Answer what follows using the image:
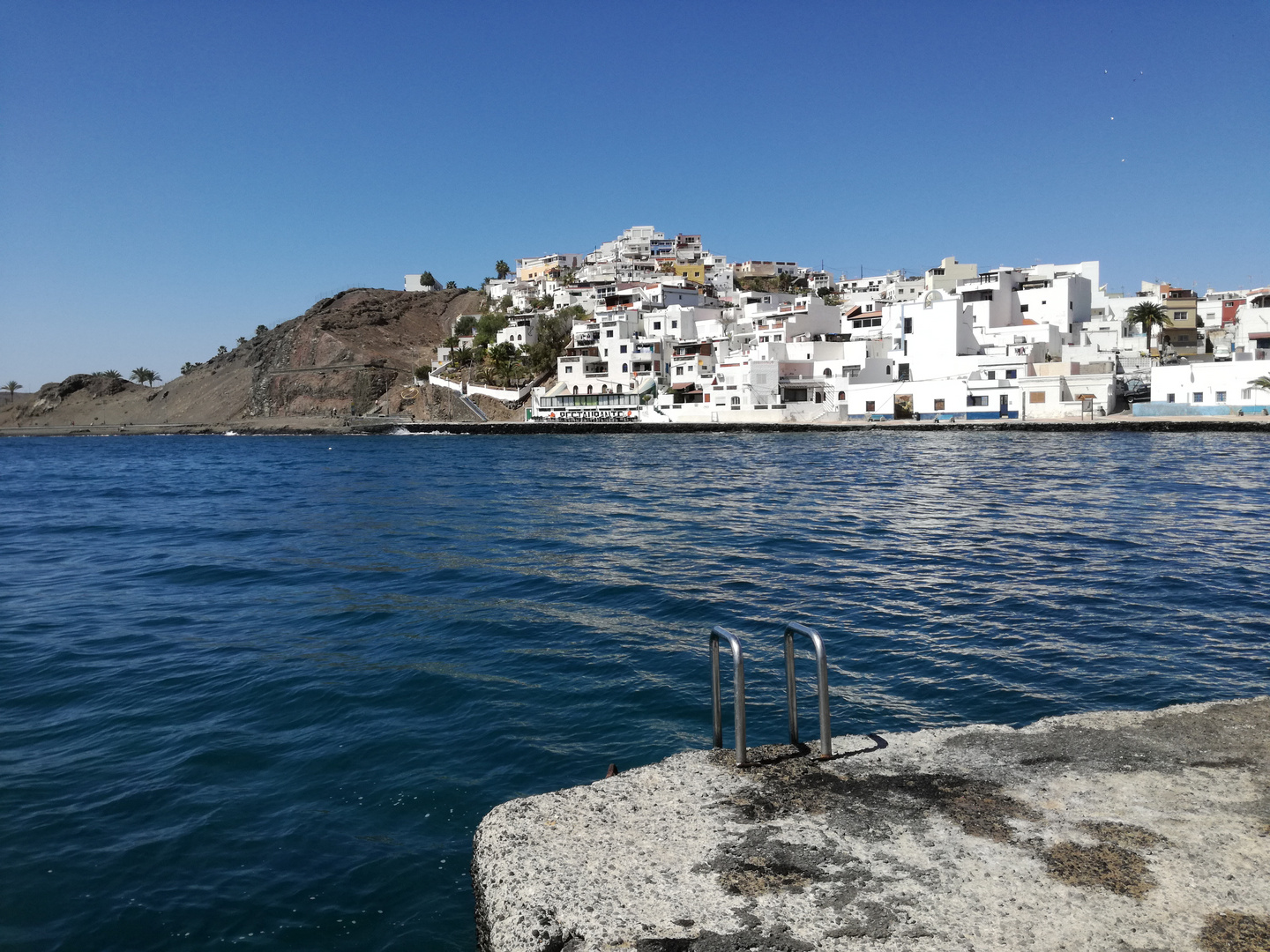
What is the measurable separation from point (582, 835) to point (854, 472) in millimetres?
32003

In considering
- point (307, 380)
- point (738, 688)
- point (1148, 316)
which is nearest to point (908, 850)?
point (738, 688)

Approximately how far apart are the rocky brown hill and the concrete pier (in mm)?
101678

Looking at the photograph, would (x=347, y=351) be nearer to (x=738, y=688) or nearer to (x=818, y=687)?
(x=738, y=688)

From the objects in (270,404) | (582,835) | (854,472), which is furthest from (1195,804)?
(270,404)

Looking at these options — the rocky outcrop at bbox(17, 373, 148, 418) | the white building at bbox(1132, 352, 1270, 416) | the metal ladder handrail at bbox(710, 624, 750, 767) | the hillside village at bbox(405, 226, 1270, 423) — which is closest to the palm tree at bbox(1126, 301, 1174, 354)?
the hillside village at bbox(405, 226, 1270, 423)

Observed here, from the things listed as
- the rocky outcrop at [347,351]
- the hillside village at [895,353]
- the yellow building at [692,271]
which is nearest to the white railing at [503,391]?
the hillside village at [895,353]

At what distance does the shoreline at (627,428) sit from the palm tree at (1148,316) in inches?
710

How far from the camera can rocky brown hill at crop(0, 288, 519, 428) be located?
120 meters

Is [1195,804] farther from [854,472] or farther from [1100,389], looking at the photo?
[1100,389]

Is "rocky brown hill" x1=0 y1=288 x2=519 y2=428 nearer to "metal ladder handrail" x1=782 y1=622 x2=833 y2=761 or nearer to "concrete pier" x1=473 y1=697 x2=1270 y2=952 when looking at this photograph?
"metal ladder handrail" x1=782 y1=622 x2=833 y2=761

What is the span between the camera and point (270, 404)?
12669 cm

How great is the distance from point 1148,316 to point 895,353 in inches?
826

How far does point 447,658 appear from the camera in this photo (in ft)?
35.5

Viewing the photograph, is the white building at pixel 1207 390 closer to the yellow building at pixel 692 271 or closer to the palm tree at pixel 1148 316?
the palm tree at pixel 1148 316
